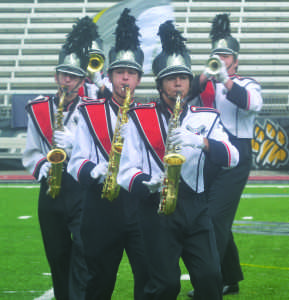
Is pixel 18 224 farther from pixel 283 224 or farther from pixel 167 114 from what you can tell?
pixel 167 114

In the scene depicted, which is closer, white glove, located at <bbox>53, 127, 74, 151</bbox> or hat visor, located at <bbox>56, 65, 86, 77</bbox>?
white glove, located at <bbox>53, 127, 74, 151</bbox>

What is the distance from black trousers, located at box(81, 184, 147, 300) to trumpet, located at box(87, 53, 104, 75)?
1162mm

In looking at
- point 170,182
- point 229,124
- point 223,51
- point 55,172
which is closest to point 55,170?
point 55,172

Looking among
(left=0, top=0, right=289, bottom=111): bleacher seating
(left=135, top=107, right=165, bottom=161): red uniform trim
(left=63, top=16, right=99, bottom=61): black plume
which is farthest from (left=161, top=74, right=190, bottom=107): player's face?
(left=0, top=0, right=289, bottom=111): bleacher seating

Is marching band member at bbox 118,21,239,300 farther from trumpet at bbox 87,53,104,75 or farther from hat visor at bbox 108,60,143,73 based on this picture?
trumpet at bbox 87,53,104,75

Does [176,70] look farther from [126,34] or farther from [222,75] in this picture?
[222,75]

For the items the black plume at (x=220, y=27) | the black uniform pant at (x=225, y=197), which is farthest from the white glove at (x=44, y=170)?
the black plume at (x=220, y=27)

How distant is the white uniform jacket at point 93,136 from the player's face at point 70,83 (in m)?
0.46

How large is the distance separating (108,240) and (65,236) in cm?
56

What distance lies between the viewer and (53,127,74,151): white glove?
403 centimetres

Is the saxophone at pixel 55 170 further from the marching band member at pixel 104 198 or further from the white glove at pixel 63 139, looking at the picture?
the marching band member at pixel 104 198

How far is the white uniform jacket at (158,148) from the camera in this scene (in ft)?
10.6

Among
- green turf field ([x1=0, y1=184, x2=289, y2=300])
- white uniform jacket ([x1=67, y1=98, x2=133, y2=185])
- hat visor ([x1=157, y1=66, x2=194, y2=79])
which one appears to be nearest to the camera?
hat visor ([x1=157, y1=66, x2=194, y2=79])

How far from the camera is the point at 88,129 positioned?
3775 mm
